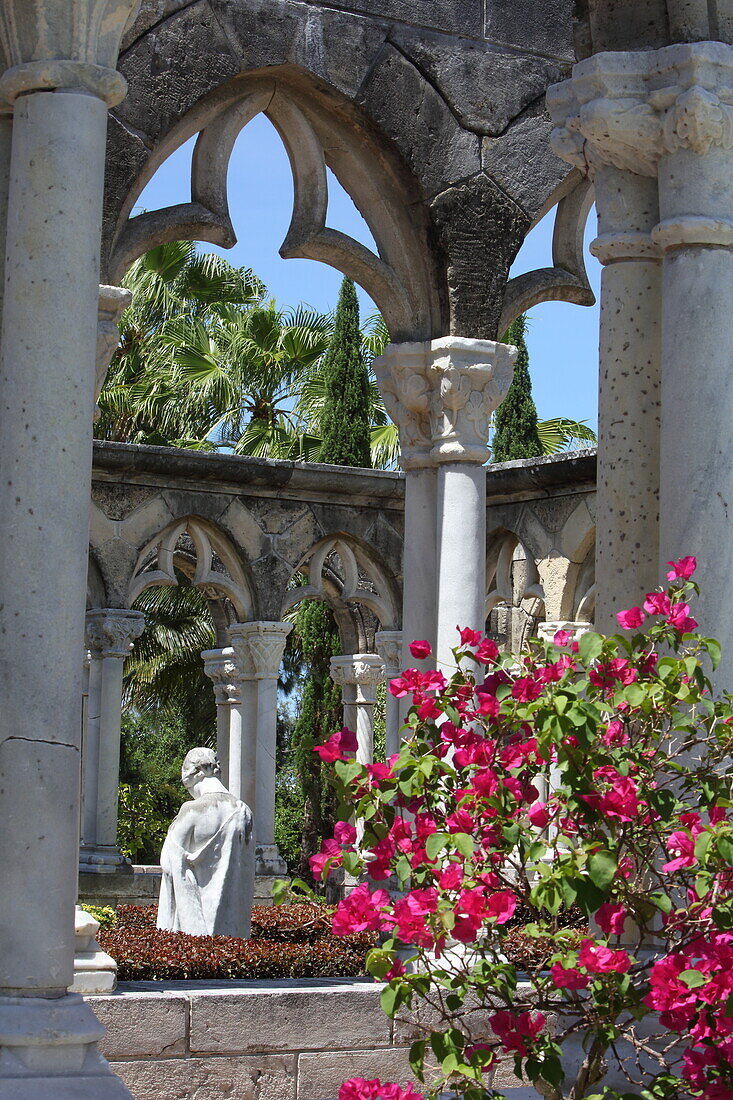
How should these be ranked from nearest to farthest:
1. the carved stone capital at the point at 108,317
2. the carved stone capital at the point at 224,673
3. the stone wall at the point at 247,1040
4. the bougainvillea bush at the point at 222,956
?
the stone wall at the point at 247,1040 → the bougainvillea bush at the point at 222,956 → the carved stone capital at the point at 108,317 → the carved stone capital at the point at 224,673

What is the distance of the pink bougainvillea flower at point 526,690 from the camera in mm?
3932

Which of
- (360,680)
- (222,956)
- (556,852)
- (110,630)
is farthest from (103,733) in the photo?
(556,852)

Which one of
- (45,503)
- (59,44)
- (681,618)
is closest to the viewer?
(681,618)

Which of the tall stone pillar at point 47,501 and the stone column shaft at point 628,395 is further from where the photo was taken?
the stone column shaft at point 628,395

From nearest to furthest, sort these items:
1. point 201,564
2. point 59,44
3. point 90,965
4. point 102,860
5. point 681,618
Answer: point 681,618
point 59,44
point 90,965
point 102,860
point 201,564

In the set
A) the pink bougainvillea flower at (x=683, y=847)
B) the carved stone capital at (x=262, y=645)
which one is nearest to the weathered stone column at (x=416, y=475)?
the pink bougainvillea flower at (x=683, y=847)

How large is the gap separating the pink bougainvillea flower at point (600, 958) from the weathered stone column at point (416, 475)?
4814 mm

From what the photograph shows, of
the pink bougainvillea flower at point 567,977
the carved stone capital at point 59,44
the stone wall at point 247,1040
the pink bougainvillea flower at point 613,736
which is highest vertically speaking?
the carved stone capital at point 59,44

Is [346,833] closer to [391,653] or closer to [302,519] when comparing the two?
[302,519]

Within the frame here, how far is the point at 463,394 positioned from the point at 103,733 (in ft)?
20.8

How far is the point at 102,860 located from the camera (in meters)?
13.6

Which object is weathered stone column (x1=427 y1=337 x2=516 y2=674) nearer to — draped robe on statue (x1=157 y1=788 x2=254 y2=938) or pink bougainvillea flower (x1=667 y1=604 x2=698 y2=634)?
draped robe on statue (x1=157 y1=788 x2=254 y2=938)

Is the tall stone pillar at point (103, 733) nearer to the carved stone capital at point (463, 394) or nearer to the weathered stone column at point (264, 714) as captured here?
the weathered stone column at point (264, 714)

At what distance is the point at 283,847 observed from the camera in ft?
89.7
